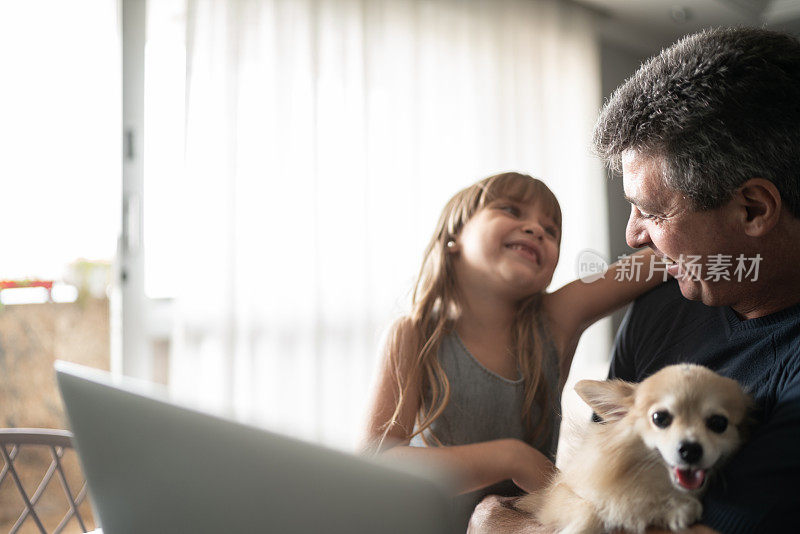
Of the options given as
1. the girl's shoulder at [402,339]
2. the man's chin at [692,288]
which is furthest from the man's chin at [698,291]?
the girl's shoulder at [402,339]

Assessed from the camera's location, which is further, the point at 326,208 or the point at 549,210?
the point at 326,208

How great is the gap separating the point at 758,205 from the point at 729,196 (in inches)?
1.5

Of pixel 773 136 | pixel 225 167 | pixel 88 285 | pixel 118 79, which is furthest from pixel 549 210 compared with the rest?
pixel 88 285

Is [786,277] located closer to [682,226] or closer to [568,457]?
[682,226]

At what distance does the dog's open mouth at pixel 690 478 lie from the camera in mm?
738

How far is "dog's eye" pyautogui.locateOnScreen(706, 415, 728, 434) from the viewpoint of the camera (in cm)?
75

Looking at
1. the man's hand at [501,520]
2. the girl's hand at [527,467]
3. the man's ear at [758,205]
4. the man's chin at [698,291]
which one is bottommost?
the man's hand at [501,520]

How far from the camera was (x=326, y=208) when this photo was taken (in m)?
3.10

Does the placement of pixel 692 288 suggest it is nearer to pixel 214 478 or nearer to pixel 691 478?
pixel 691 478

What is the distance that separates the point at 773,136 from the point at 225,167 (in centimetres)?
228

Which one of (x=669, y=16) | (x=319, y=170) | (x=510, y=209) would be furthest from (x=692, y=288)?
(x=669, y=16)

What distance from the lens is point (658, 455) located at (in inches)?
31.0

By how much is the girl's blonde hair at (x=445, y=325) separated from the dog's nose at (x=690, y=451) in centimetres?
70

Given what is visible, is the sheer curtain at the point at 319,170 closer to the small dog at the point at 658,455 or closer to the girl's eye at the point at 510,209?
the girl's eye at the point at 510,209
